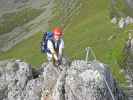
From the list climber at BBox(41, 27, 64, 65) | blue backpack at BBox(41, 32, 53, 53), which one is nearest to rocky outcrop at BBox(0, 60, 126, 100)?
climber at BBox(41, 27, 64, 65)

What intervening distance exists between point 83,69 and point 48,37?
12.1 ft

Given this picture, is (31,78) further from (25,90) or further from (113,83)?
(113,83)

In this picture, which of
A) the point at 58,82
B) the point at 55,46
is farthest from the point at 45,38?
the point at 58,82

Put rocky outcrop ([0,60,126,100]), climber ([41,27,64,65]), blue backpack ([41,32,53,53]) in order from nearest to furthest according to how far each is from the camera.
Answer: rocky outcrop ([0,60,126,100])
climber ([41,27,64,65])
blue backpack ([41,32,53,53])

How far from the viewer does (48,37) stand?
34906 mm

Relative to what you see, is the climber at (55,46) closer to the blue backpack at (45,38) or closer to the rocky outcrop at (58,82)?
the blue backpack at (45,38)

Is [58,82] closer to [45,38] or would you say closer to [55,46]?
[55,46]

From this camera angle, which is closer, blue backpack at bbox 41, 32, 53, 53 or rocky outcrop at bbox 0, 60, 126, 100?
rocky outcrop at bbox 0, 60, 126, 100

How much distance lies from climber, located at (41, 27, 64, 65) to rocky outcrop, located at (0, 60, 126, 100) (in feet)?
2.03

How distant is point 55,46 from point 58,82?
3.22 metres

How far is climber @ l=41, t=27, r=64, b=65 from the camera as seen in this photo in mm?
34500

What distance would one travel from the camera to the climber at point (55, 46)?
113 ft

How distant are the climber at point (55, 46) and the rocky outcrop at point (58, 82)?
2.03ft

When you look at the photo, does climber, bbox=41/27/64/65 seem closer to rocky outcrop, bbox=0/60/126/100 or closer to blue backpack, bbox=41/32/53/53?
blue backpack, bbox=41/32/53/53
